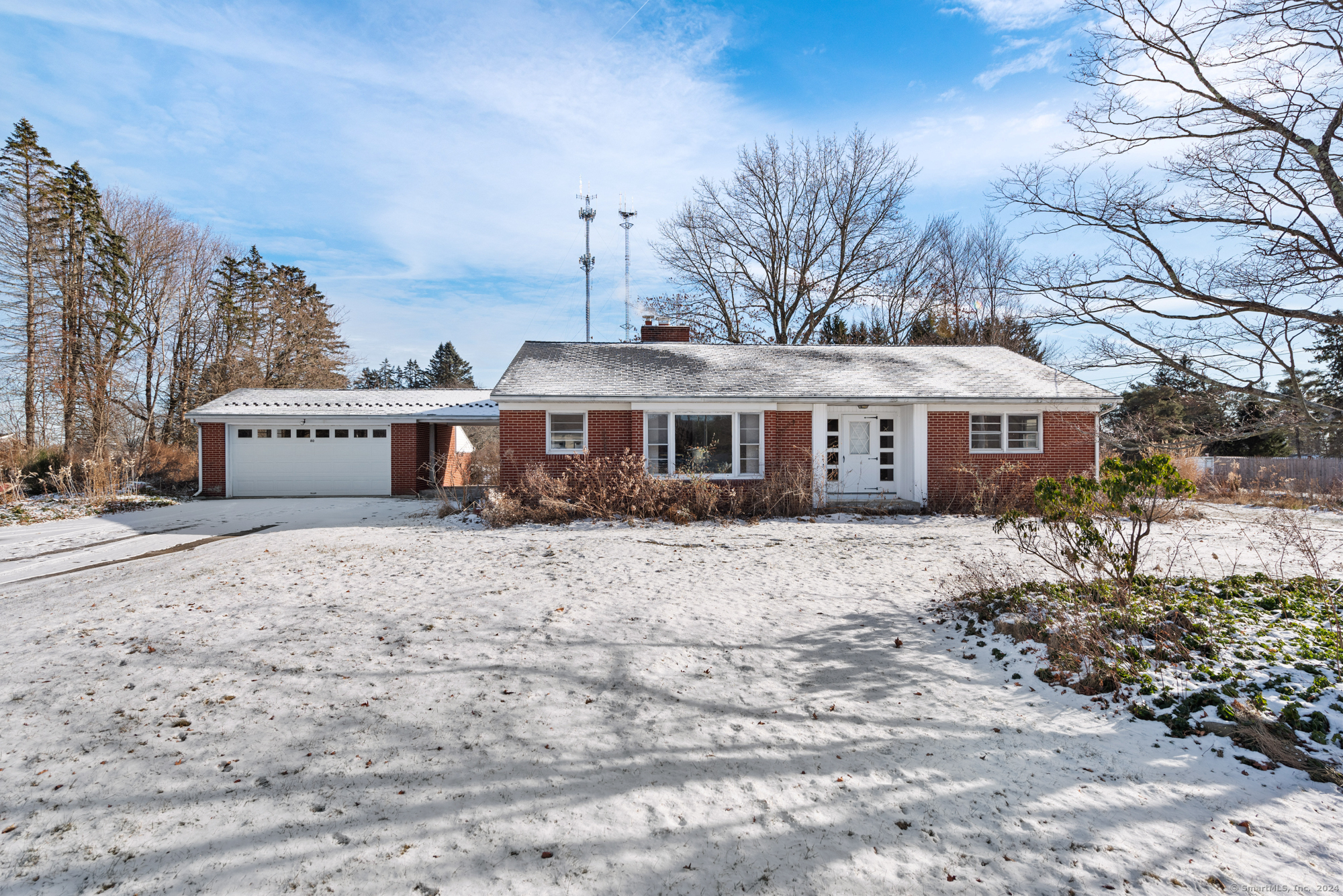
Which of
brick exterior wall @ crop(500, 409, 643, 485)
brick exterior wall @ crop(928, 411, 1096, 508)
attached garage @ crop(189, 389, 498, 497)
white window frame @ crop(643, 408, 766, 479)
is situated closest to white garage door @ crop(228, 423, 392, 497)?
attached garage @ crop(189, 389, 498, 497)

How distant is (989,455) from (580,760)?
13476 millimetres

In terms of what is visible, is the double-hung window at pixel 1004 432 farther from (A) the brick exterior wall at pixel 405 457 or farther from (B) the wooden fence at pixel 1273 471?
(A) the brick exterior wall at pixel 405 457

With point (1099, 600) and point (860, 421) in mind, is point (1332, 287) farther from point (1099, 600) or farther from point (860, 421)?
point (860, 421)

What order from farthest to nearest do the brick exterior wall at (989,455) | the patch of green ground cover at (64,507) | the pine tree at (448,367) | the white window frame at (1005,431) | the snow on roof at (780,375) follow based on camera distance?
the pine tree at (448,367), the white window frame at (1005,431), the brick exterior wall at (989,455), the snow on roof at (780,375), the patch of green ground cover at (64,507)

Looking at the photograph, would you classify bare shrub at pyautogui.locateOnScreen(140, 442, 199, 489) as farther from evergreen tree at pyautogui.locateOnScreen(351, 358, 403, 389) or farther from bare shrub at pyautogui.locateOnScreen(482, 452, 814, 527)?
evergreen tree at pyautogui.locateOnScreen(351, 358, 403, 389)

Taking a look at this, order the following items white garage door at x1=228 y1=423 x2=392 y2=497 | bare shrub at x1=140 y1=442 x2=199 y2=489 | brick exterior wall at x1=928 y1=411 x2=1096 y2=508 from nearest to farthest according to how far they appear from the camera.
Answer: brick exterior wall at x1=928 y1=411 x2=1096 y2=508, white garage door at x1=228 y1=423 x2=392 y2=497, bare shrub at x1=140 y1=442 x2=199 y2=489

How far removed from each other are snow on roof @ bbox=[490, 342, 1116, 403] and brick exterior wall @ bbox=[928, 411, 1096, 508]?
2.09 ft

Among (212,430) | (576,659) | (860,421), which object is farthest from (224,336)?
(576,659)

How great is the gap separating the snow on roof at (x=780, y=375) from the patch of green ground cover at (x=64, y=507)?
9658 mm

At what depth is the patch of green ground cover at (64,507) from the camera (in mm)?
12711

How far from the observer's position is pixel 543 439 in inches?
532

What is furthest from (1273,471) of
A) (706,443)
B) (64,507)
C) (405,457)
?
(64,507)

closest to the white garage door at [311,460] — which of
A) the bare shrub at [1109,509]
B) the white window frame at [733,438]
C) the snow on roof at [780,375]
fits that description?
the snow on roof at [780,375]

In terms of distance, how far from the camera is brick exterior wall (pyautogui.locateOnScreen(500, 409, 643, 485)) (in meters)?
13.4
